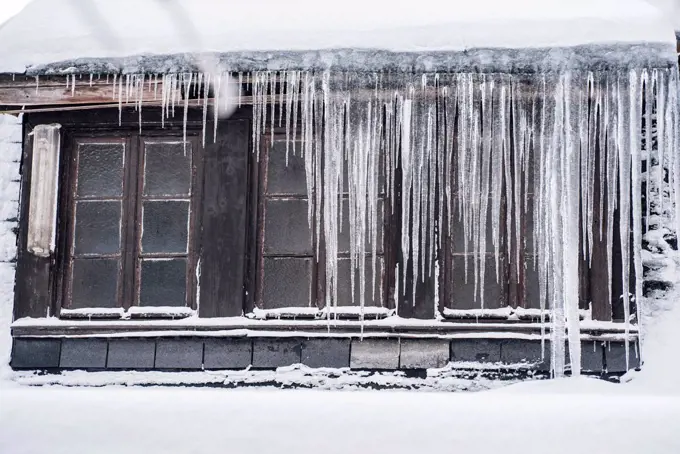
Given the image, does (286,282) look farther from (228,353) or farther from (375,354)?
(375,354)

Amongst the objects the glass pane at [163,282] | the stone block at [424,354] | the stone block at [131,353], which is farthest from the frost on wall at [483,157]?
the stone block at [131,353]

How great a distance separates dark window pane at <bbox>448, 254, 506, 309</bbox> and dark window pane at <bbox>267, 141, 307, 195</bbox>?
1.15 metres

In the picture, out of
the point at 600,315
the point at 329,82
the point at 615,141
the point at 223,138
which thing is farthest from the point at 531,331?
the point at 223,138

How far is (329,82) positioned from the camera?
17.6 feet

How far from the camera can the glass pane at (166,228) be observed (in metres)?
5.77

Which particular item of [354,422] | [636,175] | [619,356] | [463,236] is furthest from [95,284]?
[636,175]

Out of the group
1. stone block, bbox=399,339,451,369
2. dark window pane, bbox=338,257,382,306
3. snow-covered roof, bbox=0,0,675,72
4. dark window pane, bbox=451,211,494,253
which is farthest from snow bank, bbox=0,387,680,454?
snow-covered roof, bbox=0,0,675,72

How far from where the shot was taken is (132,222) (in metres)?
5.80

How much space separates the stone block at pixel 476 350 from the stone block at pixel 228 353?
52.5 inches

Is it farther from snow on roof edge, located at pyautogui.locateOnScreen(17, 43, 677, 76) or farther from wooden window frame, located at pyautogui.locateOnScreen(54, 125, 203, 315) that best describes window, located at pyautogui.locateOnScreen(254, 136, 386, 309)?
snow on roof edge, located at pyautogui.locateOnScreen(17, 43, 677, 76)

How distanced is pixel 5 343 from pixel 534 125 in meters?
3.81

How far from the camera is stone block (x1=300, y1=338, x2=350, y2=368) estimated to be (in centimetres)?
553

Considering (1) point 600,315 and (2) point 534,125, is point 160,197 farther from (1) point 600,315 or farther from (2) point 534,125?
(1) point 600,315

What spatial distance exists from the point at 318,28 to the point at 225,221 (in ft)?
4.58
